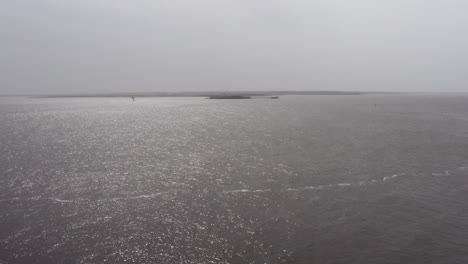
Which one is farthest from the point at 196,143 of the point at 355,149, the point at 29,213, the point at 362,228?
the point at 362,228

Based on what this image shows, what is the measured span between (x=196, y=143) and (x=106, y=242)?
39236 mm

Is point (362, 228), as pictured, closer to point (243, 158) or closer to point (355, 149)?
point (243, 158)

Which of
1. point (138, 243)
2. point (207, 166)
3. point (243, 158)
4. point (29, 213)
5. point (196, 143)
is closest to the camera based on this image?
point (138, 243)

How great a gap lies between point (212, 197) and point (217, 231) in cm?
701

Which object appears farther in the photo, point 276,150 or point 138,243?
point 276,150

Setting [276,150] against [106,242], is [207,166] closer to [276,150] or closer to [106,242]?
[276,150]

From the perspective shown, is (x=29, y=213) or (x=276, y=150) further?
(x=276, y=150)

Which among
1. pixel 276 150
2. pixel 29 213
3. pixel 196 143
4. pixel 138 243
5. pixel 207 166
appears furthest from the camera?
pixel 196 143

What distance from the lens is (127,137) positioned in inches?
2731

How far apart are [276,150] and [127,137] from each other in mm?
36536

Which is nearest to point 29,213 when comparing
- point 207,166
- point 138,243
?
point 138,243

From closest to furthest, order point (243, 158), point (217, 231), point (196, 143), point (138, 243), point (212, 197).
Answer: point (138, 243) < point (217, 231) < point (212, 197) < point (243, 158) < point (196, 143)

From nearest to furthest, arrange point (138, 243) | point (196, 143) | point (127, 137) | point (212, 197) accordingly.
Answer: point (138, 243) < point (212, 197) < point (196, 143) < point (127, 137)

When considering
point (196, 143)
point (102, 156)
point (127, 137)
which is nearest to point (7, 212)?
point (102, 156)
